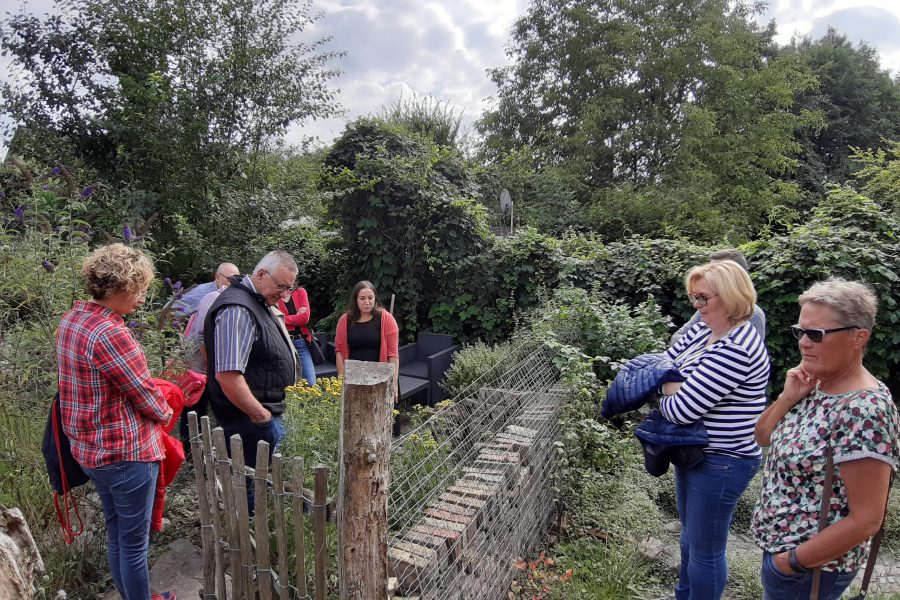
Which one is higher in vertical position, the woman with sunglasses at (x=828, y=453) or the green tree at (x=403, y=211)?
the green tree at (x=403, y=211)

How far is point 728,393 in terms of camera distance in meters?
2.20

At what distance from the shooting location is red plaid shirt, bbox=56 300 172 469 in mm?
2125

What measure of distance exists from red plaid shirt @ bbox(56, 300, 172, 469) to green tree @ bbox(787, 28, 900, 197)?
80.5ft

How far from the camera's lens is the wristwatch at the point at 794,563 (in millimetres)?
1612

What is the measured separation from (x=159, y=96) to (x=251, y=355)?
586 cm

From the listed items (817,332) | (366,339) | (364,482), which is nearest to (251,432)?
(364,482)

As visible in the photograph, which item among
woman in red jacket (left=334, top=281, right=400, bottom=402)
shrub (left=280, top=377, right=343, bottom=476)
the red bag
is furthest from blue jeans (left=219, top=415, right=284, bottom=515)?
woman in red jacket (left=334, top=281, right=400, bottom=402)

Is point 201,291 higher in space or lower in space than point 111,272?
lower

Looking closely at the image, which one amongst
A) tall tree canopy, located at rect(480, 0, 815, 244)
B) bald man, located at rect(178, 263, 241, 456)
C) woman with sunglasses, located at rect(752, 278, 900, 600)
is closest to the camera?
woman with sunglasses, located at rect(752, 278, 900, 600)

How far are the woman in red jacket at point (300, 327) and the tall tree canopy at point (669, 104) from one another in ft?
35.7

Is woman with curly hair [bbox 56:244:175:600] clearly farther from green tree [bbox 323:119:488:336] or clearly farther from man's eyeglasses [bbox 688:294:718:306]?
green tree [bbox 323:119:488:336]

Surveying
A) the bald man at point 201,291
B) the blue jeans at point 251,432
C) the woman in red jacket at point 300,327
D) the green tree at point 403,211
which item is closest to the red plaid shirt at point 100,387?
the blue jeans at point 251,432

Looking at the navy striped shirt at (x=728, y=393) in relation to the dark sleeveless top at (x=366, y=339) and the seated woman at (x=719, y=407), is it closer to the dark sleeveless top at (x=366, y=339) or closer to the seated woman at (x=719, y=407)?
the seated woman at (x=719, y=407)

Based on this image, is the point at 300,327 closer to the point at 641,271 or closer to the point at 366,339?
the point at 366,339
